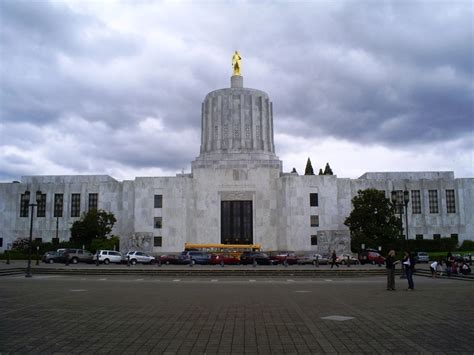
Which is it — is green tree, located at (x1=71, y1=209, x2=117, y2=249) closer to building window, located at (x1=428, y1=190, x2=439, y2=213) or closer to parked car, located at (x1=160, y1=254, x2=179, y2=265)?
parked car, located at (x1=160, y1=254, x2=179, y2=265)

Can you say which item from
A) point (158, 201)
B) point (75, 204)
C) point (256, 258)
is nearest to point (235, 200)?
point (158, 201)

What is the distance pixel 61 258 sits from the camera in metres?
42.3

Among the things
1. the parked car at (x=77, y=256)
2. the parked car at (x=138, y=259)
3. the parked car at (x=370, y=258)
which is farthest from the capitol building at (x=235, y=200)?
the parked car at (x=370, y=258)

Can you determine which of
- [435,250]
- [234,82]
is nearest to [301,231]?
[435,250]

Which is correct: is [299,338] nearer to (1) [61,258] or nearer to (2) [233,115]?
(1) [61,258]

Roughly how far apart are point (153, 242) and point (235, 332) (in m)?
48.5

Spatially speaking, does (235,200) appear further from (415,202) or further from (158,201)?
(415,202)

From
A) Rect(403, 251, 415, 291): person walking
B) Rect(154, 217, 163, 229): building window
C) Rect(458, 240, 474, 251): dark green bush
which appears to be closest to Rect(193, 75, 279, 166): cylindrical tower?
Rect(154, 217, 163, 229): building window

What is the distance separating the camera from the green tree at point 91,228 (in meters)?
53.2

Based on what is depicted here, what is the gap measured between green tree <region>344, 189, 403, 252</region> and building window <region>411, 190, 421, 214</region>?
34.0 feet

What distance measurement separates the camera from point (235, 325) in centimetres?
931

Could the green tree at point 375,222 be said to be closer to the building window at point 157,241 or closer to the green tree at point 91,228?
the building window at point 157,241

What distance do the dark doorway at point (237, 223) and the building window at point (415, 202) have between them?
2085 cm

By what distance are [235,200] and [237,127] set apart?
29.5 ft
